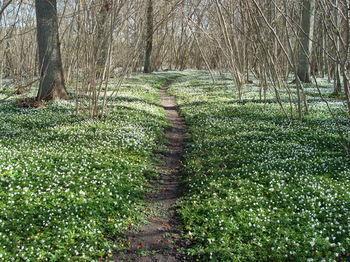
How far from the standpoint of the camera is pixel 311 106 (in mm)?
22328

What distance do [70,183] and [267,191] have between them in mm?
4986

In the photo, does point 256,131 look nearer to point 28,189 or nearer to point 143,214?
point 143,214

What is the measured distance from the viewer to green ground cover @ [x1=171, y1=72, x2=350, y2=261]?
25.4 ft

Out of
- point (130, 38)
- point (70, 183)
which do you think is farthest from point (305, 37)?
point (70, 183)

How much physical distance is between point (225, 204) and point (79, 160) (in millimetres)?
4882

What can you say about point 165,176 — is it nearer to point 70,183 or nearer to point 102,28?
point 70,183

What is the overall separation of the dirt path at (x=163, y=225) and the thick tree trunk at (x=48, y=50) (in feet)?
35.2

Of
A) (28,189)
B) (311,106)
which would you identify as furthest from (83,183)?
(311,106)

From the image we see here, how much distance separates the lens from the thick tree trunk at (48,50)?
2211cm

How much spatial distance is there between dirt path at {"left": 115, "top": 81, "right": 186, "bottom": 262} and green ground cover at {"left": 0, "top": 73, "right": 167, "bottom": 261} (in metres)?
0.36

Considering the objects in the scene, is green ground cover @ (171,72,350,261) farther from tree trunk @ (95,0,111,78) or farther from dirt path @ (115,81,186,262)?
tree trunk @ (95,0,111,78)

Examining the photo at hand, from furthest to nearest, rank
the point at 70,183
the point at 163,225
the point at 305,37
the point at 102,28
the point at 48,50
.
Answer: the point at 305,37, the point at 48,50, the point at 102,28, the point at 70,183, the point at 163,225

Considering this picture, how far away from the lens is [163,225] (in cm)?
898

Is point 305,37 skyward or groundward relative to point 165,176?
skyward
